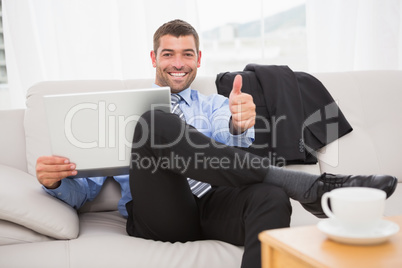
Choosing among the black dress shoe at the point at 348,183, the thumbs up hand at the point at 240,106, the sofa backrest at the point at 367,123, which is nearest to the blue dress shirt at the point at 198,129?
the thumbs up hand at the point at 240,106

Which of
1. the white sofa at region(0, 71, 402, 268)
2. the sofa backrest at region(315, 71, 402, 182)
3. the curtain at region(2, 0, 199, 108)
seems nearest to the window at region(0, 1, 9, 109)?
the curtain at region(2, 0, 199, 108)

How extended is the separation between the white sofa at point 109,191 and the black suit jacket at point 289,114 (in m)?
0.06

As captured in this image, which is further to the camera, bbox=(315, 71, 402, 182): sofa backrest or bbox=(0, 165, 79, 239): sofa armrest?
bbox=(315, 71, 402, 182): sofa backrest

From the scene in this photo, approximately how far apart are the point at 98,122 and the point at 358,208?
29.9 inches

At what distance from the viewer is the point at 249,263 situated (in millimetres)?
1176

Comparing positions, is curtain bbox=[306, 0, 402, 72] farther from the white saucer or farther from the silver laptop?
the white saucer

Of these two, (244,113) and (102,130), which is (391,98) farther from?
(102,130)

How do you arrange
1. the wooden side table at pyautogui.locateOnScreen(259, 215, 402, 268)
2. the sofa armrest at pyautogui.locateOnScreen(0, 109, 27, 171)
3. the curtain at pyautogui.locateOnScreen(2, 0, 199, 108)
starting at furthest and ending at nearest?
the curtain at pyautogui.locateOnScreen(2, 0, 199, 108) → the sofa armrest at pyautogui.locateOnScreen(0, 109, 27, 171) → the wooden side table at pyautogui.locateOnScreen(259, 215, 402, 268)

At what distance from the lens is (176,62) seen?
1850 mm

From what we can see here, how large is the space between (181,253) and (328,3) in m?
1.84

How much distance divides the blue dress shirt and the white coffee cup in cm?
71

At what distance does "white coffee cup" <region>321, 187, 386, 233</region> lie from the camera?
88cm

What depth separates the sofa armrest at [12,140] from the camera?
182cm

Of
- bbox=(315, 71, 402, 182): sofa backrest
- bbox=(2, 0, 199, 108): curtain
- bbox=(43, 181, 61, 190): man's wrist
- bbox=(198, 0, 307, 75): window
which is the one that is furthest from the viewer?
bbox=(198, 0, 307, 75): window
